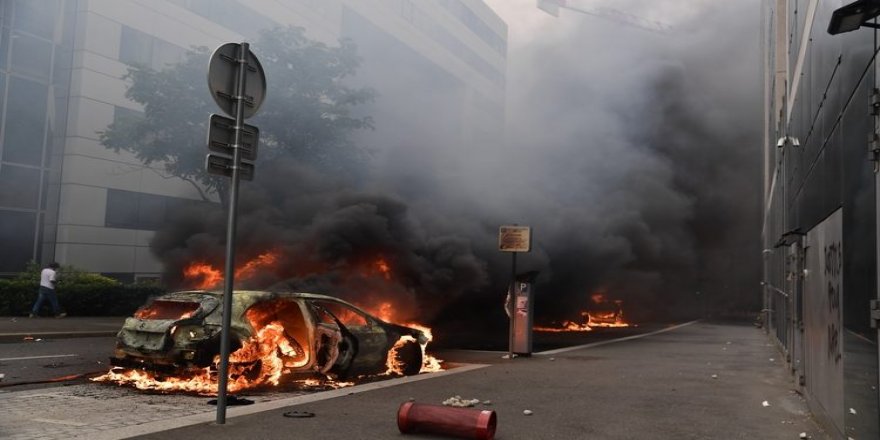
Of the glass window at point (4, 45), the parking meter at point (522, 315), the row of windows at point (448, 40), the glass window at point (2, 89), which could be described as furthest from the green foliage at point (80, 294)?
the row of windows at point (448, 40)

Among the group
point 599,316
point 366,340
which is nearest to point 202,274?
point 366,340

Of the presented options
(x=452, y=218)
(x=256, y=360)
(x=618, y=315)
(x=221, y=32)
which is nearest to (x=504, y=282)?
(x=452, y=218)

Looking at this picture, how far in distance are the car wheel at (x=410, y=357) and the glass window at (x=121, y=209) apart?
19.1 m

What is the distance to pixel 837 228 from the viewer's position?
5438 millimetres

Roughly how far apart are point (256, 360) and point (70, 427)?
8.17 ft

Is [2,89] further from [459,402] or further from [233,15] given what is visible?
[459,402]

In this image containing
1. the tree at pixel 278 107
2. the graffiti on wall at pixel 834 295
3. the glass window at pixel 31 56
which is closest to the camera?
the graffiti on wall at pixel 834 295

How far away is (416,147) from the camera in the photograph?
21.4 metres

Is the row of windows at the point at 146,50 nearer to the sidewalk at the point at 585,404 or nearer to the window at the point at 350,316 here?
the window at the point at 350,316

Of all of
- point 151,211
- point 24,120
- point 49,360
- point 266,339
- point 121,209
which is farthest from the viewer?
point 151,211

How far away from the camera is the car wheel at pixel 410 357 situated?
30.4ft

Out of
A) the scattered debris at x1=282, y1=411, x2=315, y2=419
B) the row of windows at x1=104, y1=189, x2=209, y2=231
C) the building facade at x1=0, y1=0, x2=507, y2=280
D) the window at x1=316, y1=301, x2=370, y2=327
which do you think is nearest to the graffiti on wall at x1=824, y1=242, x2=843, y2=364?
the scattered debris at x1=282, y1=411, x2=315, y2=419

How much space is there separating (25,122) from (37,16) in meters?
3.55

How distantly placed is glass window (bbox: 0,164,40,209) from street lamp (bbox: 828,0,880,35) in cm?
2484
